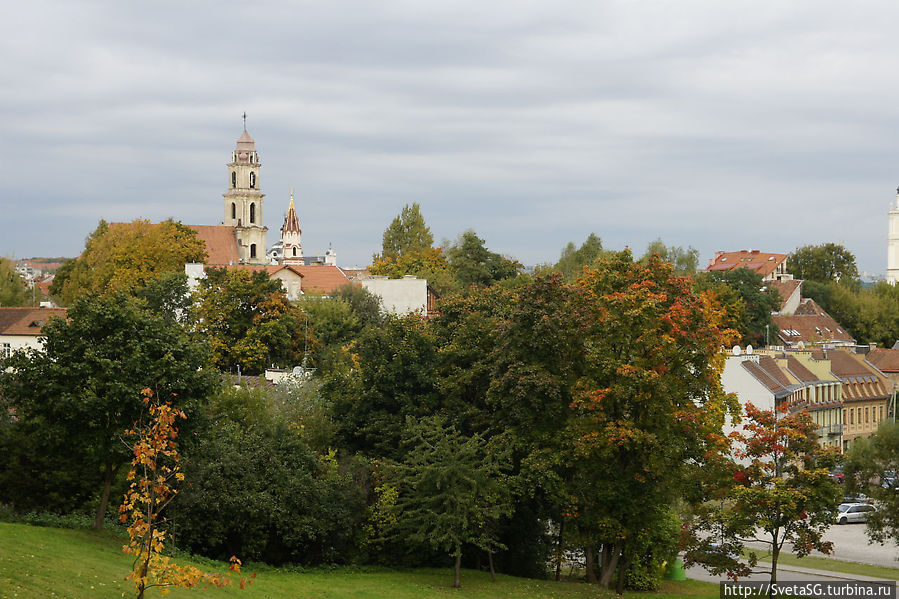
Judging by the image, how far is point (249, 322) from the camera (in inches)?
2714

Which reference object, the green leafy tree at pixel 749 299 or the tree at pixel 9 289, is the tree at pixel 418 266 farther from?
the tree at pixel 9 289

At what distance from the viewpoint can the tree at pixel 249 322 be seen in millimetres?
66875

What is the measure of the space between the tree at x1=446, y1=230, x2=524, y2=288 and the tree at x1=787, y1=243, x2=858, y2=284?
64.9m

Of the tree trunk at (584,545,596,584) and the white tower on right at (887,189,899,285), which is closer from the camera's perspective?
the tree trunk at (584,545,596,584)

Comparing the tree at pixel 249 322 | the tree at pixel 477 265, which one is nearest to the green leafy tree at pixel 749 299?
the tree at pixel 477 265

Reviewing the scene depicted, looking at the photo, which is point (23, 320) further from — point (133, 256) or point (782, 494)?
point (782, 494)

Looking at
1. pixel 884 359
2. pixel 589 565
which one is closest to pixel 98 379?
pixel 589 565

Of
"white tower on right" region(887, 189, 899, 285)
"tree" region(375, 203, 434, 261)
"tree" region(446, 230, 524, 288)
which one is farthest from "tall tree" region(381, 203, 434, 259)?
"white tower on right" region(887, 189, 899, 285)

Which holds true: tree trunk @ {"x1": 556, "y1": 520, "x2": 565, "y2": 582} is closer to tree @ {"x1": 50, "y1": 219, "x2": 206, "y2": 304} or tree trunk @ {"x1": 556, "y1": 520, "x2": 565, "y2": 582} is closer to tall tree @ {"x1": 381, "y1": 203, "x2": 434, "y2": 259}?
tree @ {"x1": 50, "y1": 219, "x2": 206, "y2": 304}

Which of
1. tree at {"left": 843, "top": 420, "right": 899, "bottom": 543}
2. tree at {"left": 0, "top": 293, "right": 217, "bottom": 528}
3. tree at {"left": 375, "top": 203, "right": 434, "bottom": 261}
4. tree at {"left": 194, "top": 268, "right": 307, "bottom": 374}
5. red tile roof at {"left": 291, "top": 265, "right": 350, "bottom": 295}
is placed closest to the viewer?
tree at {"left": 0, "top": 293, "right": 217, "bottom": 528}

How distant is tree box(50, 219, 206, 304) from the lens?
3438 inches

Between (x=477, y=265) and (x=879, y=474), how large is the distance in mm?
64807

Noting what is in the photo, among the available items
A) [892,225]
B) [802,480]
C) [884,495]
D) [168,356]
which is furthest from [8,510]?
[892,225]

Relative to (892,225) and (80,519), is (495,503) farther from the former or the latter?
(892,225)
